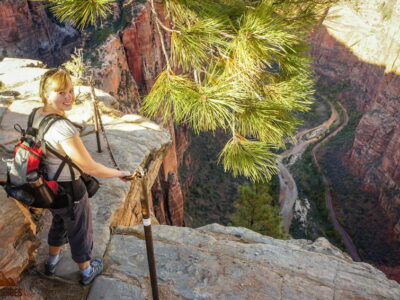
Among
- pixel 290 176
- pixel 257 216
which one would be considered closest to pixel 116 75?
pixel 257 216

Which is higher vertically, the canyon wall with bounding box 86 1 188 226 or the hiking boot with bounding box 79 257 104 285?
the hiking boot with bounding box 79 257 104 285

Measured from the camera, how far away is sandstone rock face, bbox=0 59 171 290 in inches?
106

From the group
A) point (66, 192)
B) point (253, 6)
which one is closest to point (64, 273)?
point (66, 192)

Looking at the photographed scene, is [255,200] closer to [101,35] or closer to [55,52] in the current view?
[101,35]

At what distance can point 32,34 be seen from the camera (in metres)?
23.6

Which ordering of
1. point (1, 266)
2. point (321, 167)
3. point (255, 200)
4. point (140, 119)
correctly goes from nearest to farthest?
point (1, 266) < point (140, 119) < point (255, 200) < point (321, 167)

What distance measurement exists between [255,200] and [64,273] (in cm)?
1515

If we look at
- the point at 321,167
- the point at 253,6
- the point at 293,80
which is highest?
the point at 253,6

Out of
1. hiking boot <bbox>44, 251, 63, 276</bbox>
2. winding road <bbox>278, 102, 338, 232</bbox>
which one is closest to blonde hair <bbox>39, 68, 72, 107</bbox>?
hiking boot <bbox>44, 251, 63, 276</bbox>

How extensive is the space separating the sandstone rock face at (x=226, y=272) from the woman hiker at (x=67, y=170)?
49 centimetres

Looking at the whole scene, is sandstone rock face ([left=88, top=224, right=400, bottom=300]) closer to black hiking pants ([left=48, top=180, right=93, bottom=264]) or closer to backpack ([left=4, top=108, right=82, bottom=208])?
black hiking pants ([left=48, top=180, right=93, bottom=264])

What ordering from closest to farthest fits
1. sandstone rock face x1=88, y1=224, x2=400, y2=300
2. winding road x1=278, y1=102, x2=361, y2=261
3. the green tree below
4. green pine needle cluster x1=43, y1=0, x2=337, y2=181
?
green pine needle cluster x1=43, y1=0, x2=337, y2=181
sandstone rock face x1=88, y1=224, x2=400, y2=300
the green tree below
winding road x1=278, y1=102, x2=361, y2=261

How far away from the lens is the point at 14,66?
8953 mm

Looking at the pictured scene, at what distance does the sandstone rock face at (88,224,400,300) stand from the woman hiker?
49cm
